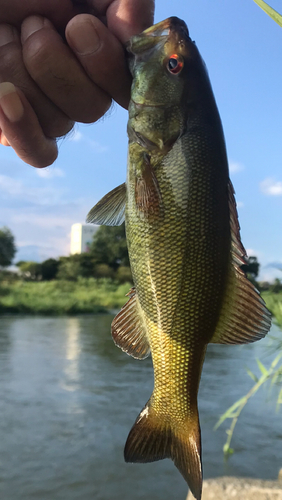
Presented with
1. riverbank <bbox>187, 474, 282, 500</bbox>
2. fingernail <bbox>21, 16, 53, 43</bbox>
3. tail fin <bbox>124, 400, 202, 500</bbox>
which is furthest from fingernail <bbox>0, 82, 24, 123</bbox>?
riverbank <bbox>187, 474, 282, 500</bbox>

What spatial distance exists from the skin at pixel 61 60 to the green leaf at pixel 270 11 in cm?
44

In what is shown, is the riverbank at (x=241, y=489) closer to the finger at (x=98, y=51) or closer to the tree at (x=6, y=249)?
the finger at (x=98, y=51)

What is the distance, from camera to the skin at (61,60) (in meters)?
1.21

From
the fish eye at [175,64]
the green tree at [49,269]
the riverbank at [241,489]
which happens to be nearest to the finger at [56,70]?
the fish eye at [175,64]

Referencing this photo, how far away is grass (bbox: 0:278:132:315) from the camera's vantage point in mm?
30266

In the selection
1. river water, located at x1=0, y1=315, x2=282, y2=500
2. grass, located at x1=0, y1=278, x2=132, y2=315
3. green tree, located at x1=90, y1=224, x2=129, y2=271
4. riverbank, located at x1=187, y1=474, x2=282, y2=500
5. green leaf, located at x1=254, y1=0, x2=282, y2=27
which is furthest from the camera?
grass, located at x1=0, y1=278, x2=132, y2=315

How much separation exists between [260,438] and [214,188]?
48.9 feet

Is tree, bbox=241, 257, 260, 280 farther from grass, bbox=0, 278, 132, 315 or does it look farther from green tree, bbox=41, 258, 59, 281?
green tree, bbox=41, 258, 59, 281

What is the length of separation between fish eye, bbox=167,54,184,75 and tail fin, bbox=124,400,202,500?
0.88 metres

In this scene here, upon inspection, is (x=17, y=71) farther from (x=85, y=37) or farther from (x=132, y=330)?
(x=132, y=330)

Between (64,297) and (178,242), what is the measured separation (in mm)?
30548

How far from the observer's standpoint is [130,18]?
4.11 feet

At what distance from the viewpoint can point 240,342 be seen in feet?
3.41

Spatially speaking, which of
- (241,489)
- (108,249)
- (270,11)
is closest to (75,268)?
(108,249)
